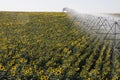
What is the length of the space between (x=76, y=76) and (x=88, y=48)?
21.2ft

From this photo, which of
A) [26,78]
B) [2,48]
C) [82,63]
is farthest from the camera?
[2,48]

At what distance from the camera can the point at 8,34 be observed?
27.0 metres

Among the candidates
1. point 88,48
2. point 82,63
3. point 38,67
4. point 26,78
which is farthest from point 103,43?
point 26,78

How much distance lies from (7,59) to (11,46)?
3222 millimetres

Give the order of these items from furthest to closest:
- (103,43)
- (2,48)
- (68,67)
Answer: (103,43)
(2,48)
(68,67)

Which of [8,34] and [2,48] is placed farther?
[8,34]

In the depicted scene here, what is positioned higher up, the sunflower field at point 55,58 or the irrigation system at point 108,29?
the irrigation system at point 108,29

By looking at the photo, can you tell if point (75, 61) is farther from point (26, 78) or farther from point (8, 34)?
point (8, 34)

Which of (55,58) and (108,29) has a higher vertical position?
(108,29)

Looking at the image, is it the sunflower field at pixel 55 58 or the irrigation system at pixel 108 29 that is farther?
the irrigation system at pixel 108 29

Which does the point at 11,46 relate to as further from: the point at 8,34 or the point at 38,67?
the point at 8,34

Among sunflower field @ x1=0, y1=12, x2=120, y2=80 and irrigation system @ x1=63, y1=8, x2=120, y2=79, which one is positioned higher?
irrigation system @ x1=63, y1=8, x2=120, y2=79

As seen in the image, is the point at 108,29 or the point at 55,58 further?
the point at 108,29

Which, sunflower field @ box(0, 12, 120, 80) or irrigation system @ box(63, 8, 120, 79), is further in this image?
irrigation system @ box(63, 8, 120, 79)
